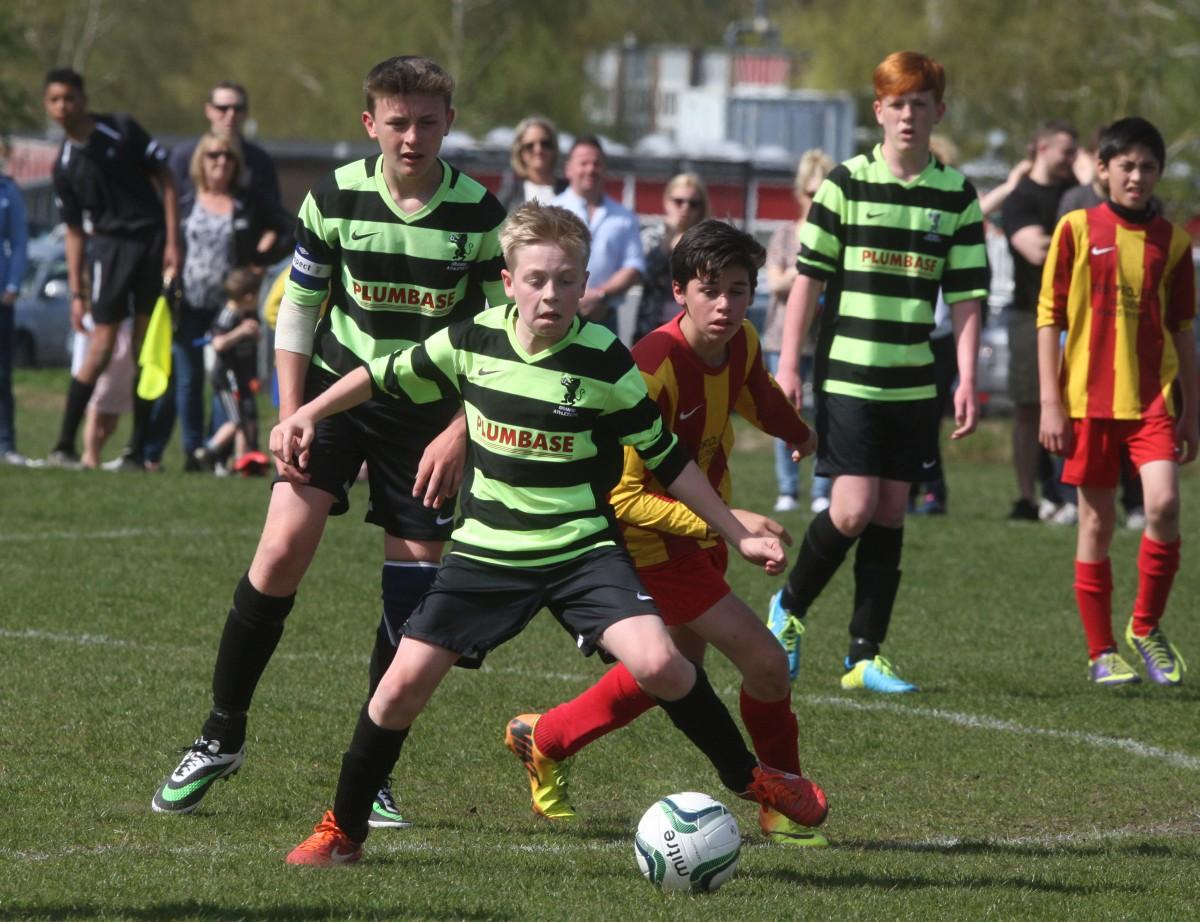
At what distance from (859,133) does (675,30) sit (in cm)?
2405

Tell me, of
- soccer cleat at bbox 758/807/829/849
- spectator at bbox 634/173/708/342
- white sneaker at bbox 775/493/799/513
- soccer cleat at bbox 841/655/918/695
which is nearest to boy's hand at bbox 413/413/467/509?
soccer cleat at bbox 758/807/829/849

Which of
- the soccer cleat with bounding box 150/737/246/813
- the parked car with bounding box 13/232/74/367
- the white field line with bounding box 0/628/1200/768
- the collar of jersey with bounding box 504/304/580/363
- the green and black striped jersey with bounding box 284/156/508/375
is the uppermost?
the green and black striped jersey with bounding box 284/156/508/375

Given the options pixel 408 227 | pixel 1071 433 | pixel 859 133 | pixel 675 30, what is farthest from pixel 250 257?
pixel 675 30

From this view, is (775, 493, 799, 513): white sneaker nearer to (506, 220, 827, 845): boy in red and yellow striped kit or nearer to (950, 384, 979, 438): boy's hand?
(950, 384, 979, 438): boy's hand

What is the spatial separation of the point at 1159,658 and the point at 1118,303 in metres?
Result: 1.43

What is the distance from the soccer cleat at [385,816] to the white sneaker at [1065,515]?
27.3 feet

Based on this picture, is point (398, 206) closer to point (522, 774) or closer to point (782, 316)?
point (522, 774)

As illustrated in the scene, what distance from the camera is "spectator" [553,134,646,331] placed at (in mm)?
11453

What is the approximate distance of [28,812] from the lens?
5.26m

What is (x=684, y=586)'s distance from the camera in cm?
538

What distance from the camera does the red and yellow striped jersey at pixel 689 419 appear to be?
5.36 meters

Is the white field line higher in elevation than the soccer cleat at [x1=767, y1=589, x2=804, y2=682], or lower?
lower

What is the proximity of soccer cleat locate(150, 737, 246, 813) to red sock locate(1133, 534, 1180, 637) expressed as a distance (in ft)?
13.2

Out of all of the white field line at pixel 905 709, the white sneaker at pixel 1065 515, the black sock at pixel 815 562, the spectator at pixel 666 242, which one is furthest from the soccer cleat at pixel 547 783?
the white sneaker at pixel 1065 515
